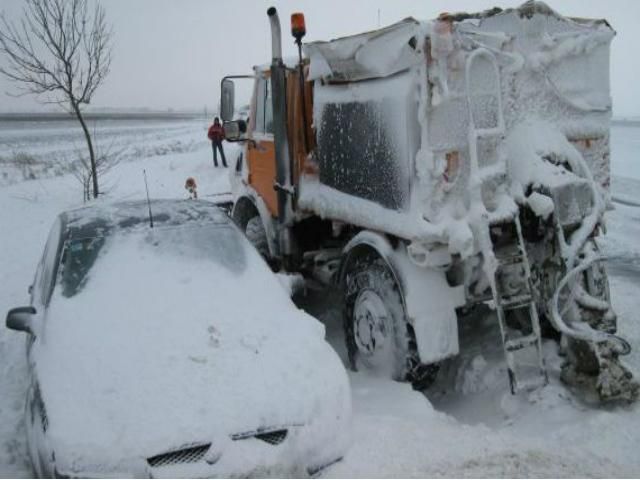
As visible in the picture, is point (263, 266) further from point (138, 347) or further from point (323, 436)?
point (323, 436)

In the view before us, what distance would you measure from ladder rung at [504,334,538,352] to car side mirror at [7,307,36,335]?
3249 mm

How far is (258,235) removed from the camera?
272 inches

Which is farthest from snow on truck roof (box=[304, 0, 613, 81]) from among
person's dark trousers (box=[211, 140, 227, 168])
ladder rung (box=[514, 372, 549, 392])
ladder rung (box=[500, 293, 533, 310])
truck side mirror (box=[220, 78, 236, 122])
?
person's dark trousers (box=[211, 140, 227, 168])

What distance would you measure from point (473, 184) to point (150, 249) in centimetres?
237

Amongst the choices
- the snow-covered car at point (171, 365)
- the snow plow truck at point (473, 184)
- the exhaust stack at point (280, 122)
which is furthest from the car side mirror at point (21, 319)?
the exhaust stack at point (280, 122)

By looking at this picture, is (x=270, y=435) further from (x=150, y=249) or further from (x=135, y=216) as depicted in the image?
(x=135, y=216)

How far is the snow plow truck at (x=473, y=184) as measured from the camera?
3.83m

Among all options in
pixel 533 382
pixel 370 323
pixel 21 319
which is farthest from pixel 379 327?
pixel 21 319

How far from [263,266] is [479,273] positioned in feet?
5.47

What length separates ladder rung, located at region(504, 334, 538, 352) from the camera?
3.90 m

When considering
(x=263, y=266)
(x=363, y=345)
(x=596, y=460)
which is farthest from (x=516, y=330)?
(x=263, y=266)

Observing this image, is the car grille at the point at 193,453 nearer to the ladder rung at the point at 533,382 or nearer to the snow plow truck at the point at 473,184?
the snow plow truck at the point at 473,184

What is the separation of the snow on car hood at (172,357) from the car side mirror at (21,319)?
216mm

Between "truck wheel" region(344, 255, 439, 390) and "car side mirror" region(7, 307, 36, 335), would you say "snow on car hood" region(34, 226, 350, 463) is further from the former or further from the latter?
"truck wheel" region(344, 255, 439, 390)
